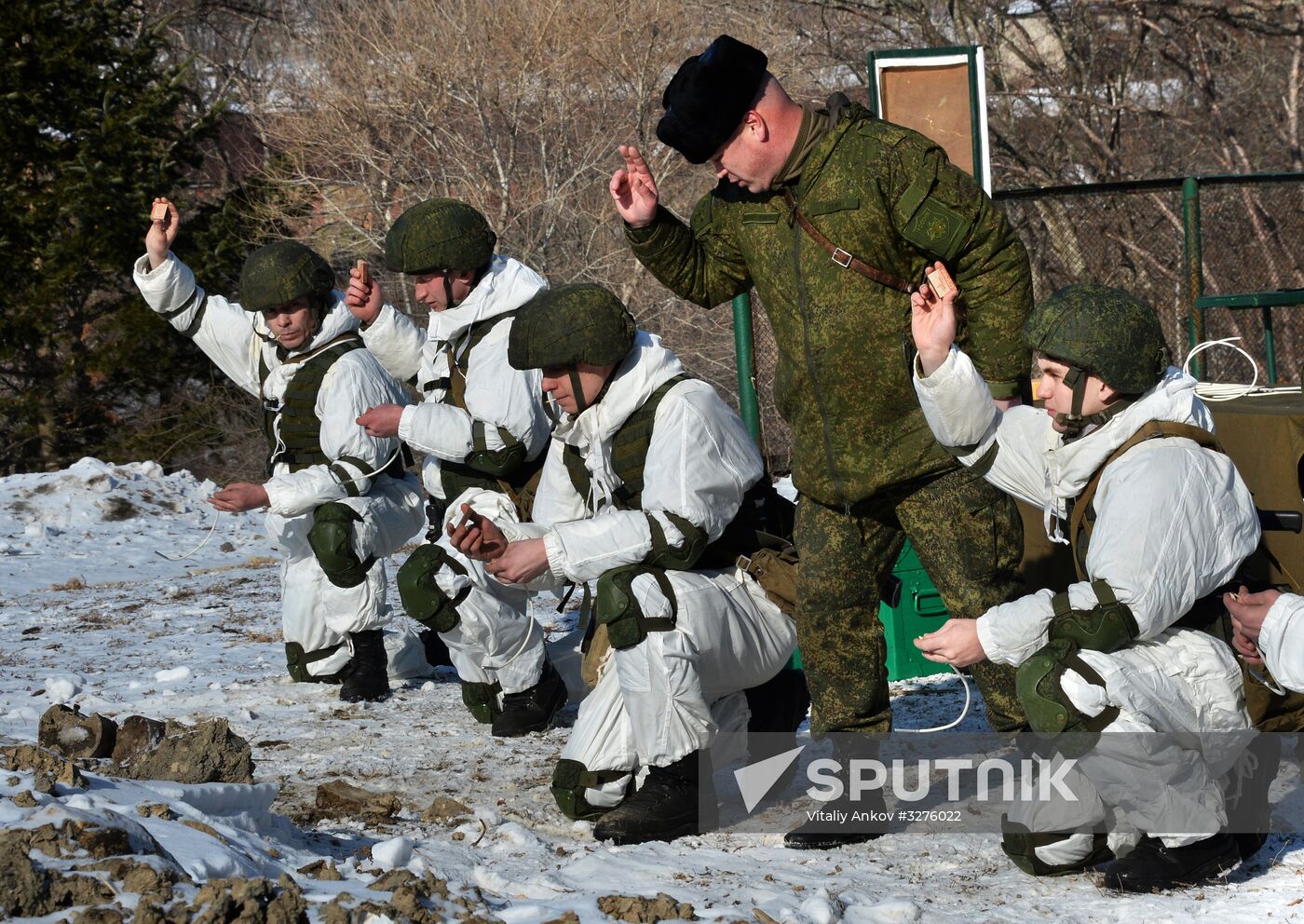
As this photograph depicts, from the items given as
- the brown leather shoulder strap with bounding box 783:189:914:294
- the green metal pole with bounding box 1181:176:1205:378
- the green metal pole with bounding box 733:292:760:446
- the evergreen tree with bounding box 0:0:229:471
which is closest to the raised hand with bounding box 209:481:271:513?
the brown leather shoulder strap with bounding box 783:189:914:294

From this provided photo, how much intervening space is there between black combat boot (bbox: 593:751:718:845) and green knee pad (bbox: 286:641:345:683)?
233 cm

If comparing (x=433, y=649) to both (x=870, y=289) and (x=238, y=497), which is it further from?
(x=870, y=289)

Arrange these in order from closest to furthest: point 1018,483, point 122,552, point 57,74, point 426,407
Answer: point 1018,483, point 426,407, point 122,552, point 57,74

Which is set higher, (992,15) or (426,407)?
(992,15)

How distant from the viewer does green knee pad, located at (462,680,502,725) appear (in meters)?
5.55

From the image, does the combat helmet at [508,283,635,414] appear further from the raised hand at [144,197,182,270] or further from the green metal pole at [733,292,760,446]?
the green metal pole at [733,292,760,446]

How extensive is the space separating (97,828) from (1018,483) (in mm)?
2271

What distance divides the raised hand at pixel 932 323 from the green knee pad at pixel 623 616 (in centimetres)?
103

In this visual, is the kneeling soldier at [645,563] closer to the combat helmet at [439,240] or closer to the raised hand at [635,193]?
the raised hand at [635,193]

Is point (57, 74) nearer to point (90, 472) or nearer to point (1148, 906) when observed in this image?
point (90, 472)

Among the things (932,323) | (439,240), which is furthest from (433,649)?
(932,323)

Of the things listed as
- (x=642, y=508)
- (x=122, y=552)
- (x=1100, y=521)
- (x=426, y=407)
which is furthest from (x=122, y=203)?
(x=1100, y=521)

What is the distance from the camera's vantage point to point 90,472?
11992mm

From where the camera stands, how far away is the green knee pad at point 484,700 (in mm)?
5555
